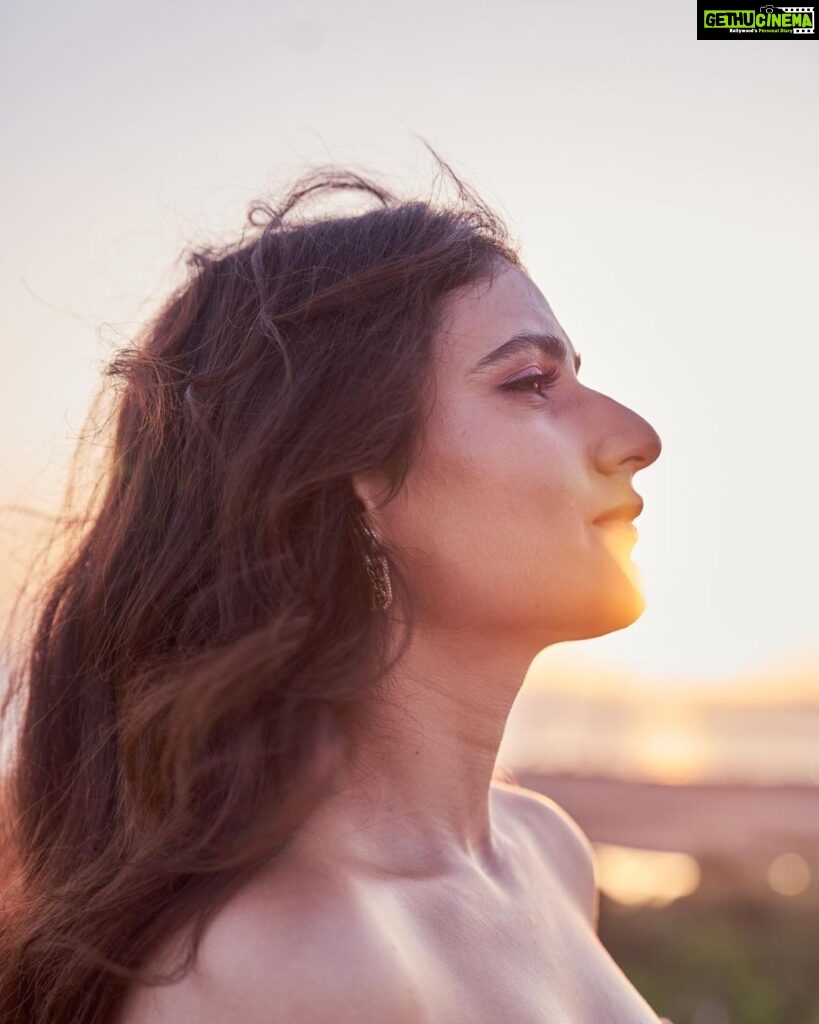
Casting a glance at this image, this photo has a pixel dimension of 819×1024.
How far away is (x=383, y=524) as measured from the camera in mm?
2268

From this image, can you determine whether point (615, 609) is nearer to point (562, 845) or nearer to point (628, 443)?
point (628, 443)

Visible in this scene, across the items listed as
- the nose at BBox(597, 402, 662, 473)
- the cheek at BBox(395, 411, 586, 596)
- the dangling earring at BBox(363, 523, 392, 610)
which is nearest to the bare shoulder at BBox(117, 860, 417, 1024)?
the dangling earring at BBox(363, 523, 392, 610)

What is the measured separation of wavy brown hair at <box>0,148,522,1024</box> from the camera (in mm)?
1909

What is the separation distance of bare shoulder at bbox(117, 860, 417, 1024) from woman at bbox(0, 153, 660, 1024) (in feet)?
0.05

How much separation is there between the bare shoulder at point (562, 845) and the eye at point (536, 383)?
1187mm

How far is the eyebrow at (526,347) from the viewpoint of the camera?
7.71 feet

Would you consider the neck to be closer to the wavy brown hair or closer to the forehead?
the wavy brown hair

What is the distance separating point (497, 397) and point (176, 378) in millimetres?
736

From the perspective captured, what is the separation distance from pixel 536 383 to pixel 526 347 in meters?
0.08

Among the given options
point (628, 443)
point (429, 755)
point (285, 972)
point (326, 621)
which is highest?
point (628, 443)

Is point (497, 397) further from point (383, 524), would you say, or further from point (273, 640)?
point (273, 640)

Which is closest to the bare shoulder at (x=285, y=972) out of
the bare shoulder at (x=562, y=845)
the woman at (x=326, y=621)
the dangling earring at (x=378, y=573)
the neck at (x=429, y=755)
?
the woman at (x=326, y=621)

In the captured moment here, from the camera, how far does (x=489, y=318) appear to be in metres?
2.43

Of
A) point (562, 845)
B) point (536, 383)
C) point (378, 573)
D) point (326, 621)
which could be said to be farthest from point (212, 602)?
point (562, 845)
